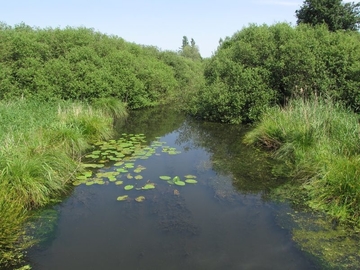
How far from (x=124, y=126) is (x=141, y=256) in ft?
35.5

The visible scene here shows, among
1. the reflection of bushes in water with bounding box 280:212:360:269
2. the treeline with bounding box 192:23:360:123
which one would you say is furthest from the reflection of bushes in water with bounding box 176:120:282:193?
the reflection of bushes in water with bounding box 280:212:360:269

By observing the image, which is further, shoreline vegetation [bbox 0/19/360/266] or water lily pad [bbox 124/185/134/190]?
water lily pad [bbox 124/185/134/190]

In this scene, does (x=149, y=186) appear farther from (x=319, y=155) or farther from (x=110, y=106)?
(x=110, y=106)

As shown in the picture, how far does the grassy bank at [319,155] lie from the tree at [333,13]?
39.3ft

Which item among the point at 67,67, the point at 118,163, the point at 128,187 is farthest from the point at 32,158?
the point at 67,67

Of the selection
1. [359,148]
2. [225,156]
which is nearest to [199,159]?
[225,156]

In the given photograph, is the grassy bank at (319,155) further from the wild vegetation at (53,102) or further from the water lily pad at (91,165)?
the wild vegetation at (53,102)

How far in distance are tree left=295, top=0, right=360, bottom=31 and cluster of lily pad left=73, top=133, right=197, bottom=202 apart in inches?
571

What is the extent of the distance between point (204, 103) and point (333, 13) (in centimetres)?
1067

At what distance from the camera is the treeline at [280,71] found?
13.3 metres

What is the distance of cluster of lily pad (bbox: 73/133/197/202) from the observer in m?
7.88

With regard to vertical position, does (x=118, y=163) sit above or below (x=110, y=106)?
below

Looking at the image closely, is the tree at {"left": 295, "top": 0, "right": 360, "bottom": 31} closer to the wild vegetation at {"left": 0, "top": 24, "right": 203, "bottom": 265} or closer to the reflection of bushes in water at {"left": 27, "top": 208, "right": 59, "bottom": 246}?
the wild vegetation at {"left": 0, "top": 24, "right": 203, "bottom": 265}

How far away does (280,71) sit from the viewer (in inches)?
573
